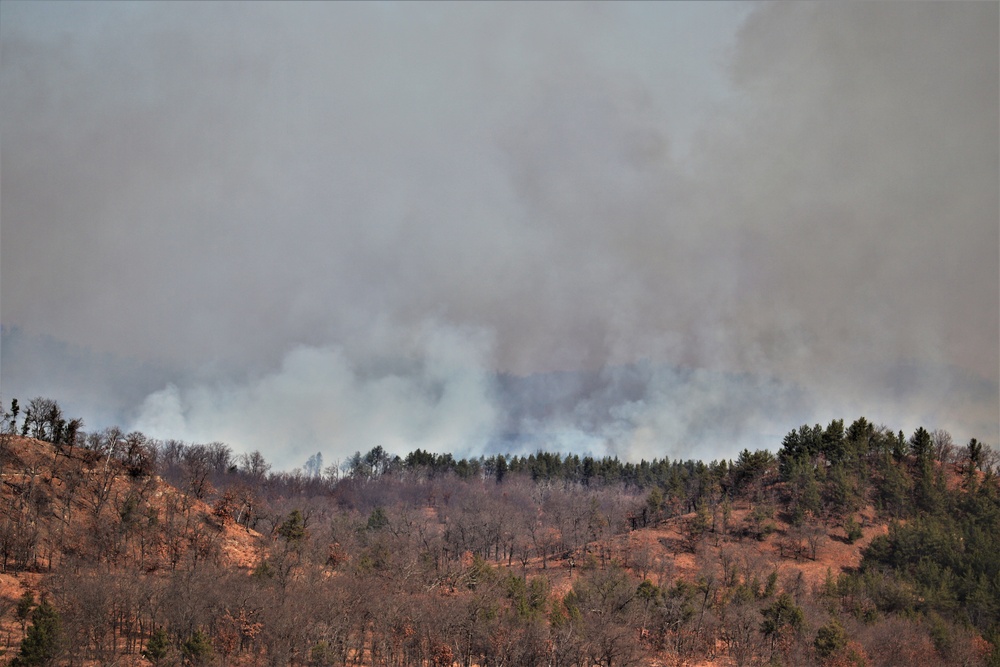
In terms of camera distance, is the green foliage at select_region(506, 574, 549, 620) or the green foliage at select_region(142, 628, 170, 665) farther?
the green foliage at select_region(506, 574, 549, 620)

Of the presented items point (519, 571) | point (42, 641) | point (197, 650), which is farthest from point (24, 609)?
point (519, 571)

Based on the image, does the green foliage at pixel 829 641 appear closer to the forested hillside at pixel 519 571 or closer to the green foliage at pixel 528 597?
the forested hillside at pixel 519 571

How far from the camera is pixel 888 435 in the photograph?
522ft

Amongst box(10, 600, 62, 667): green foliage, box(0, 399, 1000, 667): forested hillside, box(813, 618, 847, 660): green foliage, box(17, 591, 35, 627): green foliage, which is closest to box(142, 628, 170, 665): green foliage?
box(0, 399, 1000, 667): forested hillside

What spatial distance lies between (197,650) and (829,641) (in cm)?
7028

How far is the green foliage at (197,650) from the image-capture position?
160ft

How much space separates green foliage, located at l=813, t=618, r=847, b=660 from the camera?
72812 millimetres

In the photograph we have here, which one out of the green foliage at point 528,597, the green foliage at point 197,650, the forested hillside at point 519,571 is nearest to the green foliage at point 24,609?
the forested hillside at point 519,571

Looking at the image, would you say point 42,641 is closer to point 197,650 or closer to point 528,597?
point 197,650

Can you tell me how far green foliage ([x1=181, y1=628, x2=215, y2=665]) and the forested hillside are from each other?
0.55 feet

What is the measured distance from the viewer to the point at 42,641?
44.9 metres

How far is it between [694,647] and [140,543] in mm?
76661

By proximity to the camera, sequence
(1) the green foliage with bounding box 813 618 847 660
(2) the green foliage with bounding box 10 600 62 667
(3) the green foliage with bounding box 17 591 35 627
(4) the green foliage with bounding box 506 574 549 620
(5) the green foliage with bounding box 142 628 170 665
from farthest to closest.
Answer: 1. (1) the green foliage with bounding box 813 618 847 660
2. (4) the green foliage with bounding box 506 574 549 620
3. (3) the green foliage with bounding box 17 591 35 627
4. (5) the green foliage with bounding box 142 628 170 665
5. (2) the green foliage with bounding box 10 600 62 667

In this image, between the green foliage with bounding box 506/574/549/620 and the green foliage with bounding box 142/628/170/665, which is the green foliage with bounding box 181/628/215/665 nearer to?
the green foliage with bounding box 142/628/170/665
